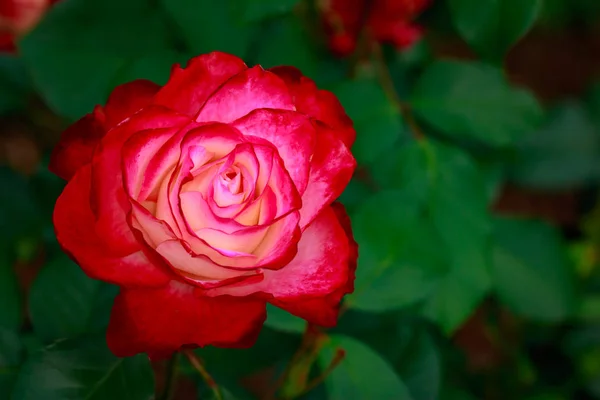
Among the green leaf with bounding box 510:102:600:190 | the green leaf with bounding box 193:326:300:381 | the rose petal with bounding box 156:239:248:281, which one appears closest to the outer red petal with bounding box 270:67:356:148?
the rose petal with bounding box 156:239:248:281

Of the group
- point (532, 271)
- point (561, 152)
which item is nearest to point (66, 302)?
Answer: point (532, 271)

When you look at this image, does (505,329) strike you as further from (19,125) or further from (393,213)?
(19,125)

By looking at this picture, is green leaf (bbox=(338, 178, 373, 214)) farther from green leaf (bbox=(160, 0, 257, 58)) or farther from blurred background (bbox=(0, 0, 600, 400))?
green leaf (bbox=(160, 0, 257, 58))

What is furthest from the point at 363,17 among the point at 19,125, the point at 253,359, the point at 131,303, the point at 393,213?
the point at 19,125

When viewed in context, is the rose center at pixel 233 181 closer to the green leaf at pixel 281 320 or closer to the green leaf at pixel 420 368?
the green leaf at pixel 281 320

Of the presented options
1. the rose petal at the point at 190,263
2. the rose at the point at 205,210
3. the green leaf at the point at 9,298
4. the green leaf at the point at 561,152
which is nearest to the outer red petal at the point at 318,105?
the rose at the point at 205,210

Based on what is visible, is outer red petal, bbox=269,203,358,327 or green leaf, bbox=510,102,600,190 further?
green leaf, bbox=510,102,600,190
